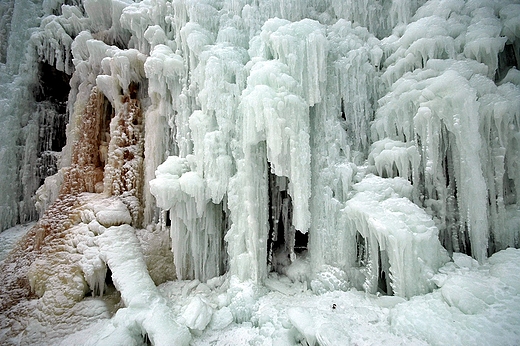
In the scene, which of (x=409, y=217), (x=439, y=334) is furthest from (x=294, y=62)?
(x=439, y=334)

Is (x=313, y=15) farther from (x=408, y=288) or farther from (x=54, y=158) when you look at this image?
(x=54, y=158)


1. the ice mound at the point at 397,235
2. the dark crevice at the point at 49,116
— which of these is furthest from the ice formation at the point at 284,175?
the dark crevice at the point at 49,116

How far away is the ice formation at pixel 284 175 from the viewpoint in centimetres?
498

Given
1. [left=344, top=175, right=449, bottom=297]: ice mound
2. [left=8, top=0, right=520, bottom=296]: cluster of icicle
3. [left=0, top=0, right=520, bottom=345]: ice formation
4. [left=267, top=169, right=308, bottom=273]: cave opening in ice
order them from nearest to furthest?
[left=344, top=175, right=449, bottom=297]: ice mound, [left=0, top=0, right=520, bottom=345]: ice formation, [left=8, top=0, right=520, bottom=296]: cluster of icicle, [left=267, top=169, right=308, bottom=273]: cave opening in ice

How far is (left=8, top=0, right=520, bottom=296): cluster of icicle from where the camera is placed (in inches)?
201

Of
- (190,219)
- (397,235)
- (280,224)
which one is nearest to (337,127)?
(397,235)

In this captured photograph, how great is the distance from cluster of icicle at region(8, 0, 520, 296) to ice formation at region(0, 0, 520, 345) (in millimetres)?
40

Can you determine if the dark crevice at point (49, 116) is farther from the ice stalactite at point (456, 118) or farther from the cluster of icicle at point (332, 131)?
the ice stalactite at point (456, 118)

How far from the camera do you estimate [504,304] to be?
154 inches

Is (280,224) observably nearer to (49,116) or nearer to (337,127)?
(337,127)

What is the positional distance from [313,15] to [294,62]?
93.7 inches

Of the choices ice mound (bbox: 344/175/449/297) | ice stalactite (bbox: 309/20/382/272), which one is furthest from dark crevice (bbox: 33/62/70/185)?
ice mound (bbox: 344/175/449/297)

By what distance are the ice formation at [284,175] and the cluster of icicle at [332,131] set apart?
0.13 feet

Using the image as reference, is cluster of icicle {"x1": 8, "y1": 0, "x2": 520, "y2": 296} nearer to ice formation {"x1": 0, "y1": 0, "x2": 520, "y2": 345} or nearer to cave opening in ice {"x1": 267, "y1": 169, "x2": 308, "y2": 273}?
Result: ice formation {"x1": 0, "y1": 0, "x2": 520, "y2": 345}
